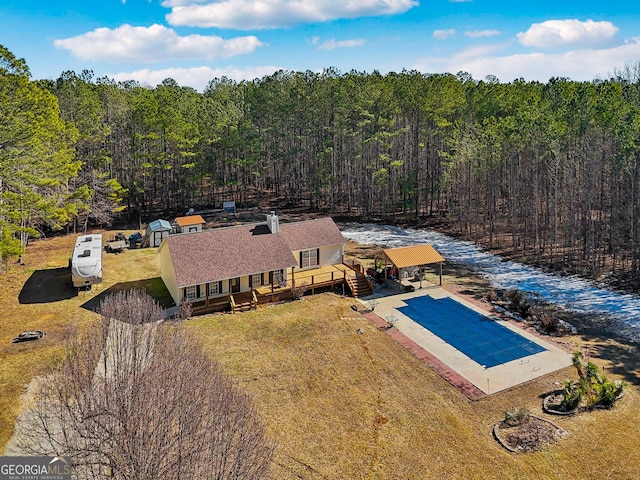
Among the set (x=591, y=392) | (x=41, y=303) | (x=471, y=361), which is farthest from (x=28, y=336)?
(x=591, y=392)

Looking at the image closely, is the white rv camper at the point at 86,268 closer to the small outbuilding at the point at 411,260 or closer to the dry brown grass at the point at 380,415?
the dry brown grass at the point at 380,415

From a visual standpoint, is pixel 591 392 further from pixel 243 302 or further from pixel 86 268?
pixel 86 268

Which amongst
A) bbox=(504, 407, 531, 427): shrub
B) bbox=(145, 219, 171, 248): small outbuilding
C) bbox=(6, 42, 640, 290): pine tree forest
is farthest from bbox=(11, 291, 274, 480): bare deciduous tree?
bbox=(145, 219, 171, 248): small outbuilding

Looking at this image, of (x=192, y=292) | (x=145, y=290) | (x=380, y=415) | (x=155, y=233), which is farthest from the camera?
(x=155, y=233)

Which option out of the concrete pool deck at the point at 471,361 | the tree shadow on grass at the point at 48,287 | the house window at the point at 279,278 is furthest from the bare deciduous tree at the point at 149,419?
the tree shadow on grass at the point at 48,287

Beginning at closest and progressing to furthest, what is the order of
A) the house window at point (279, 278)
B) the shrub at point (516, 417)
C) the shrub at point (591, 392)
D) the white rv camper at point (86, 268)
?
1. the shrub at point (516, 417)
2. the shrub at point (591, 392)
3. the white rv camper at point (86, 268)
4. the house window at point (279, 278)

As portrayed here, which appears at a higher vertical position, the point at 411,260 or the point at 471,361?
the point at 411,260

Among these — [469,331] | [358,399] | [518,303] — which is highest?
[518,303]
